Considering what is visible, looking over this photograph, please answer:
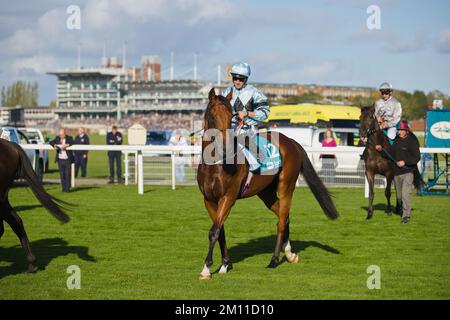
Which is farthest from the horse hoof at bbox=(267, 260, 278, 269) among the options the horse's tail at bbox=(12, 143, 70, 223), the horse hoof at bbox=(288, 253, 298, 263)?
the horse's tail at bbox=(12, 143, 70, 223)

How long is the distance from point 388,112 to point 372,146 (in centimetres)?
71

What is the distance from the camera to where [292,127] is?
78.2ft

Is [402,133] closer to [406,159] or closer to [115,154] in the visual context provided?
[406,159]

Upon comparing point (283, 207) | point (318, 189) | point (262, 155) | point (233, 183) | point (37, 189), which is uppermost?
point (262, 155)

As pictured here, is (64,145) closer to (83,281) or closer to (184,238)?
(184,238)

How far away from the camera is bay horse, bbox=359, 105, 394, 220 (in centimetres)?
1372

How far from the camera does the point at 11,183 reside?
8.47 meters

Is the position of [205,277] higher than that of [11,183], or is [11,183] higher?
[11,183]

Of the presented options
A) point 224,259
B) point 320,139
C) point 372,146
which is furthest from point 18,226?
point 320,139

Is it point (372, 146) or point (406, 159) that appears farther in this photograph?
point (372, 146)

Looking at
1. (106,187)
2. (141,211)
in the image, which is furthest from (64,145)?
(141,211)

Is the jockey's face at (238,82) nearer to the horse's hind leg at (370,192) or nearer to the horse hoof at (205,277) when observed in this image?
the horse hoof at (205,277)

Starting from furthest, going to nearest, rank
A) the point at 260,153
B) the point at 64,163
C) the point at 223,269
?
the point at 64,163 < the point at 260,153 < the point at 223,269

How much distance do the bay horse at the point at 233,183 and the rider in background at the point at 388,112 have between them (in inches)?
176
